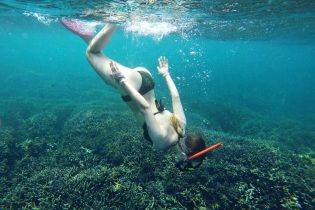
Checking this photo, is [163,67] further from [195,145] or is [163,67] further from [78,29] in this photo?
[195,145]

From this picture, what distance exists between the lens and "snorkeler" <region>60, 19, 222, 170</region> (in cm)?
378

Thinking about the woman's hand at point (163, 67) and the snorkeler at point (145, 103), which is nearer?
the snorkeler at point (145, 103)

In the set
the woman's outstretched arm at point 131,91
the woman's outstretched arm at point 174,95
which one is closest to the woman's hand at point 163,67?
the woman's outstretched arm at point 174,95

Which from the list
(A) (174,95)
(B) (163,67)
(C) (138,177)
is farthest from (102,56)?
(C) (138,177)

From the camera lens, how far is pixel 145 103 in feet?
12.3

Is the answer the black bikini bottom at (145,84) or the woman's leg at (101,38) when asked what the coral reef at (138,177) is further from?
the woman's leg at (101,38)

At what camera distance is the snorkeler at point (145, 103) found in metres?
3.78

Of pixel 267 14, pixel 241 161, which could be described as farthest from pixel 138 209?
pixel 267 14

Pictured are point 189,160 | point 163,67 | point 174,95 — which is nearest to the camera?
point 189,160

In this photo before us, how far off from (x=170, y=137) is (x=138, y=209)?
14.7 feet

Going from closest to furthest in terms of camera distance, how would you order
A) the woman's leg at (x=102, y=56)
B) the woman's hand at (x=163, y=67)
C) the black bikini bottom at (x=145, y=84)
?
the woman's leg at (x=102, y=56), the black bikini bottom at (x=145, y=84), the woman's hand at (x=163, y=67)

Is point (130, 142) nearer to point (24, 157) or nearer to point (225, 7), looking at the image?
point (24, 157)

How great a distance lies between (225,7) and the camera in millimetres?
15859

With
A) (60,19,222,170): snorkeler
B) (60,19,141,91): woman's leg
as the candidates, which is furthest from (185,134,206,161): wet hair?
(60,19,141,91): woman's leg
